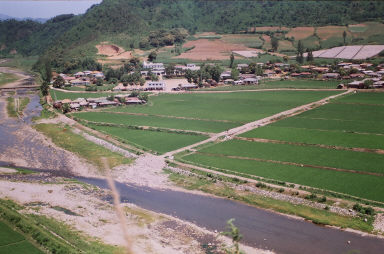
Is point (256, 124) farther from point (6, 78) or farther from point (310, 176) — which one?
point (6, 78)

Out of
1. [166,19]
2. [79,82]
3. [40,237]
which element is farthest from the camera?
[166,19]

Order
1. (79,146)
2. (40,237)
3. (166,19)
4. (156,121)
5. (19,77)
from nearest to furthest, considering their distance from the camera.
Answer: (40,237) → (79,146) → (156,121) → (19,77) → (166,19)

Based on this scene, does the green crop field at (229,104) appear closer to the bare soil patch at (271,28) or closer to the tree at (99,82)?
the tree at (99,82)

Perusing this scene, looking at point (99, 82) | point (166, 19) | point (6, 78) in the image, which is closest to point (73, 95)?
point (99, 82)

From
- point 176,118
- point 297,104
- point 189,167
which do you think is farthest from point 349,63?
point 189,167

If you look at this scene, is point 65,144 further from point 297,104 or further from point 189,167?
point 297,104

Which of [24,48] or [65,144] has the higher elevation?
[24,48]
